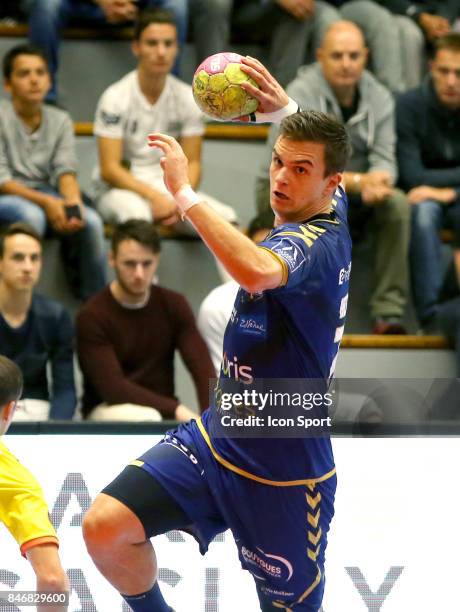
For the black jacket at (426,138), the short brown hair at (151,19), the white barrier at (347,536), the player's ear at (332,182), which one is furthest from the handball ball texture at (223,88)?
the black jacket at (426,138)

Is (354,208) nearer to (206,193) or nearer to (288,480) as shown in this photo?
(206,193)

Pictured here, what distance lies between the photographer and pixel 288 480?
169 inches

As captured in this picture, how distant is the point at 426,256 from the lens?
7.72 meters

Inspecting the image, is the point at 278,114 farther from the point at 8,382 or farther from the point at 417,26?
the point at 417,26

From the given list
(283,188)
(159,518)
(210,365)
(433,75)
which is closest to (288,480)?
(159,518)

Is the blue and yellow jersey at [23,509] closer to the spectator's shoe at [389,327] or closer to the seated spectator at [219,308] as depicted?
the seated spectator at [219,308]

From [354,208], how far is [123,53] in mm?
2349

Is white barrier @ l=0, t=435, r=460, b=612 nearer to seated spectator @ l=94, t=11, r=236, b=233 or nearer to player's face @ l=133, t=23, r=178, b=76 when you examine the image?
seated spectator @ l=94, t=11, r=236, b=233

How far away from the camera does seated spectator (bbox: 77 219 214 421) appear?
21.6 feet

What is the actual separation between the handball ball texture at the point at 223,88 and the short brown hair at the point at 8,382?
1181mm

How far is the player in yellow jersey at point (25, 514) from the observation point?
13.4 feet

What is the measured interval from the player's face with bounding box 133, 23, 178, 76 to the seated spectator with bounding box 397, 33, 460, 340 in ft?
5.18

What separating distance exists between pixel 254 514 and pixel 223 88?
152 cm

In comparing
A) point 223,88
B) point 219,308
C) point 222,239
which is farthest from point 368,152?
point 222,239
